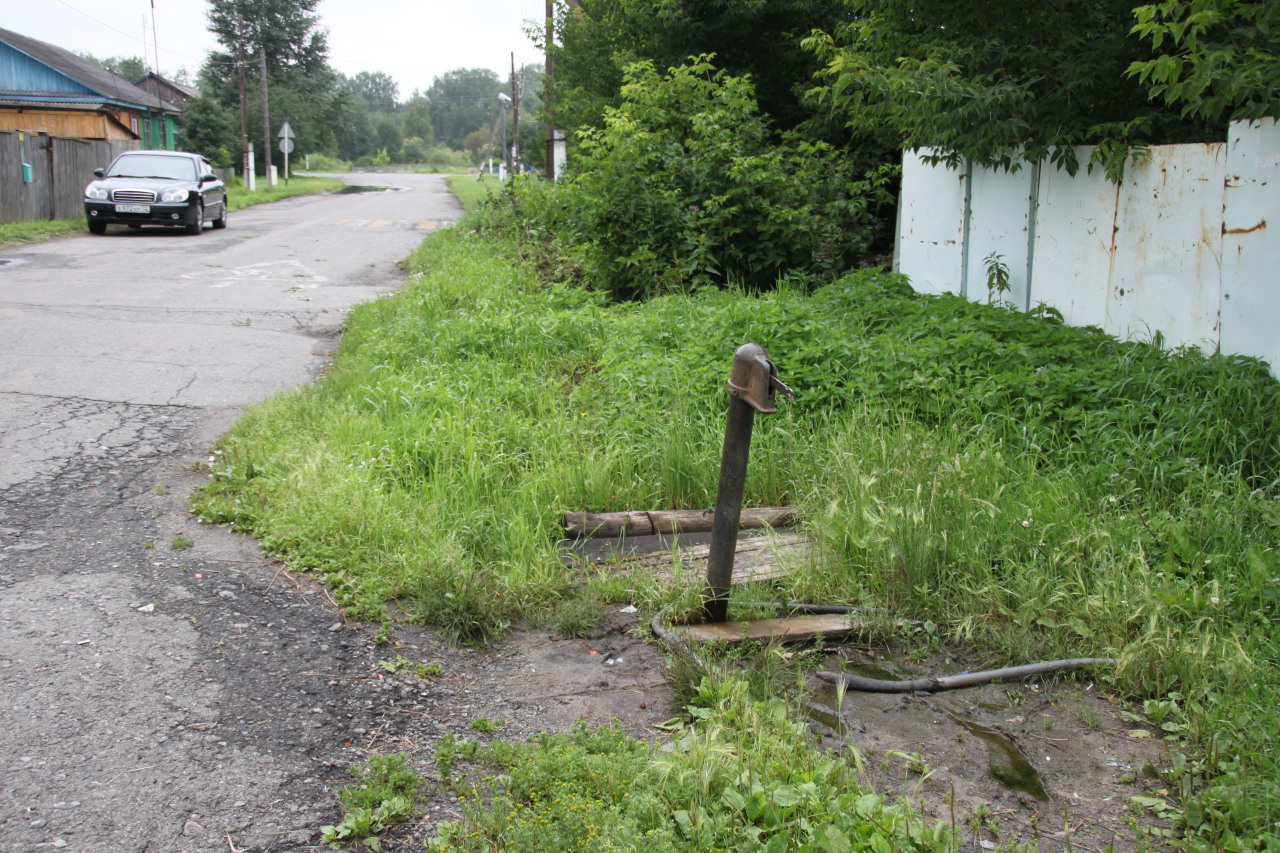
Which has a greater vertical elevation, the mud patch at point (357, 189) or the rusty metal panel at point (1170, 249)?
the mud patch at point (357, 189)

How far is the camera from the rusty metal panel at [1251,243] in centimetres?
565

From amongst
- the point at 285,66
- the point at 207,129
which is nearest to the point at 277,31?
the point at 285,66

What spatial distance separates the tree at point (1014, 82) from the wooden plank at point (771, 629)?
4529 millimetres

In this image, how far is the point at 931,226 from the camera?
9.54 m

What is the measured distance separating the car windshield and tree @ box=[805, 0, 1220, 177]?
14952 mm

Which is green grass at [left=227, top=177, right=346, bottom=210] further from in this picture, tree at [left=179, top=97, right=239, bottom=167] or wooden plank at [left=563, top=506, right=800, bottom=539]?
wooden plank at [left=563, top=506, right=800, bottom=539]

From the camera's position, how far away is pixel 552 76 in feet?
69.8

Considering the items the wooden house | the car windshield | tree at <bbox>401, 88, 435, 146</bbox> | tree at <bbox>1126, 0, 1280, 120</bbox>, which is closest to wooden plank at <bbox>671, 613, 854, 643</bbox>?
tree at <bbox>1126, 0, 1280, 120</bbox>

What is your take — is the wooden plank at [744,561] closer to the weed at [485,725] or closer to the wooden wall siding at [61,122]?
the weed at [485,725]

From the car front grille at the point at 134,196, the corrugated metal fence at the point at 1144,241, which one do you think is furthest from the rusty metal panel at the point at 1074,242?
the car front grille at the point at 134,196

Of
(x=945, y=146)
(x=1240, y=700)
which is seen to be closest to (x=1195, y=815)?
(x=1240, y=700)

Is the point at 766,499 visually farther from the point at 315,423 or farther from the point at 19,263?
the point at 19,263

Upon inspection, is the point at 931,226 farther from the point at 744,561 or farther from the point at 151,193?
the point at 151,193

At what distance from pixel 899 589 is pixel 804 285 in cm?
651
